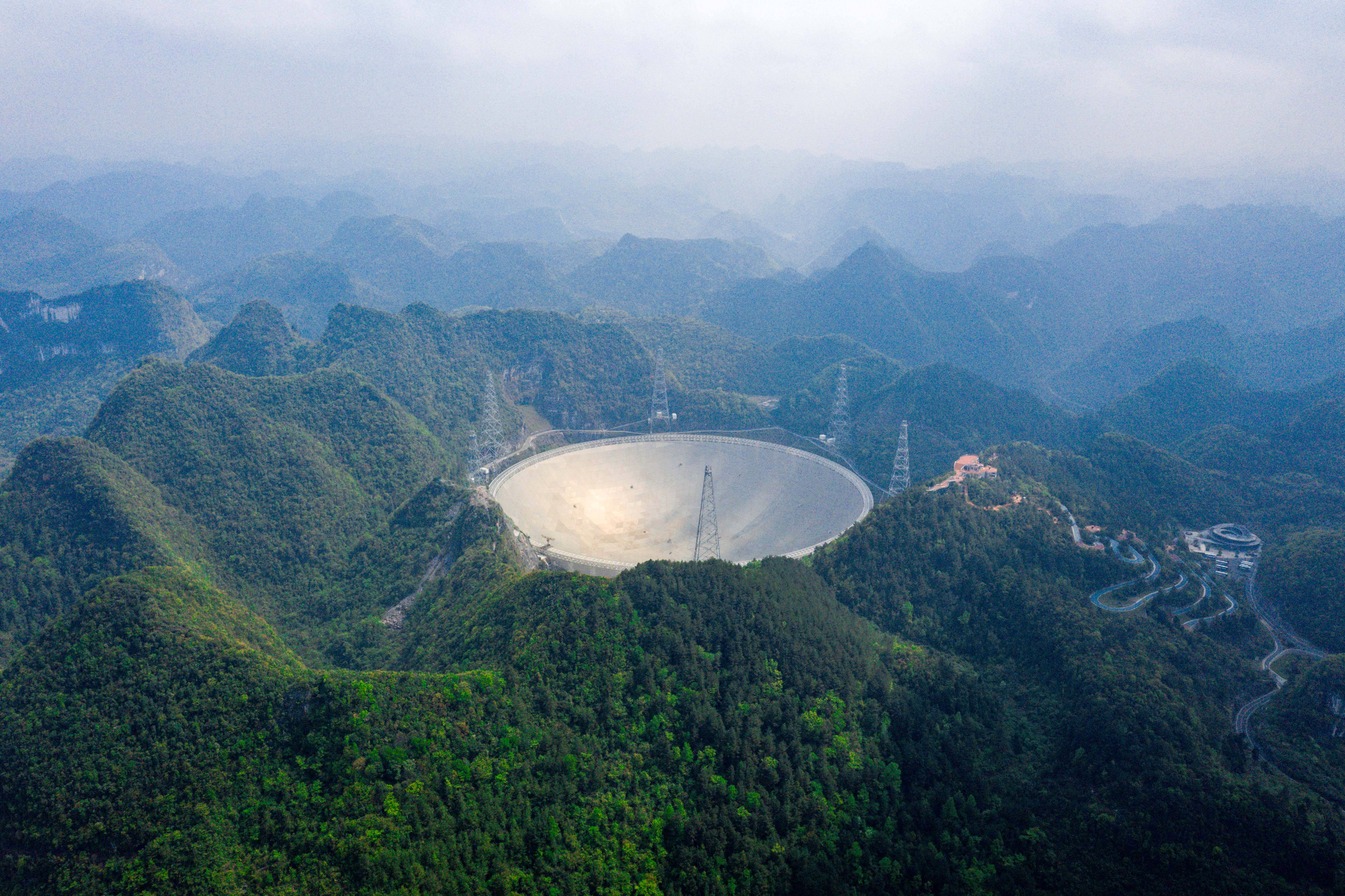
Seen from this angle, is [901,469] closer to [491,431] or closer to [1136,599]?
[1136,599]

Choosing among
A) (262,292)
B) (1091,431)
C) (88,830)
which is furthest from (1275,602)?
(262,292)

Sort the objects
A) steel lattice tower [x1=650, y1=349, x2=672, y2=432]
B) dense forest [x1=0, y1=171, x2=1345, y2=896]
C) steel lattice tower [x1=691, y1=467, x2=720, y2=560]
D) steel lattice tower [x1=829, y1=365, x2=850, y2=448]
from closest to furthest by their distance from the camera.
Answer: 1. dense forest [x1=0, y1=171, x2=1345, y2=896]
2. steel lattice tower [x1=691, y1=467, x2=720, y2=560]
3. steel lattice tower [x1=829, y1=365, x2=850, y2=448]
4. steel lattice tower [x1=650, y1=349, x2=672, y2=432]

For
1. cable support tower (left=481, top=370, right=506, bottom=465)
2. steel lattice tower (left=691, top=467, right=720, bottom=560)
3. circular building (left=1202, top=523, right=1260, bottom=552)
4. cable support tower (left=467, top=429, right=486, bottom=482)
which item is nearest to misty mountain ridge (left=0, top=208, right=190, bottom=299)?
cable support tower (left=481, top=370, right=506, bottom=465)

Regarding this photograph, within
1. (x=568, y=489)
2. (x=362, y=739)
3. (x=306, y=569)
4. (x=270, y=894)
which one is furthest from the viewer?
(x=568, y=489)

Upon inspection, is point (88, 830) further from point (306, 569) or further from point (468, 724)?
point (306, 569)

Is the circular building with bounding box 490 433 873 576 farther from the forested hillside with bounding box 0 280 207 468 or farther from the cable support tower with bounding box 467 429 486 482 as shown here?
the forested hillside with bounding box 0 280 207 468

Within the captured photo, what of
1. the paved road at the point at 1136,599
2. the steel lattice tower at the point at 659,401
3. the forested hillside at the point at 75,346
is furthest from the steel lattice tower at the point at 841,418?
the forested hillside at the point at 75,346
